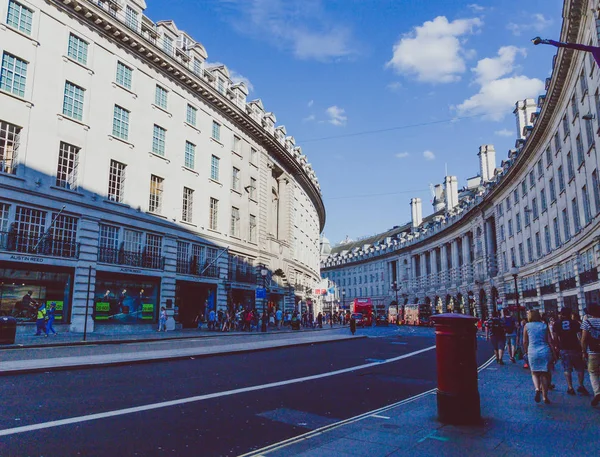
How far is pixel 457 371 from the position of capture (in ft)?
20.7

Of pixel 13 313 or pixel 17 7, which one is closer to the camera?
pixel 13 313

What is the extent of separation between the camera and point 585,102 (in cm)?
2616

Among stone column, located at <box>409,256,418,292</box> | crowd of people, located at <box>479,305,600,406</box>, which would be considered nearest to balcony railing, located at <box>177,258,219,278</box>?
crowd of people, located at <box>479,305,600,406</box>

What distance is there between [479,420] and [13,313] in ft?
72.3

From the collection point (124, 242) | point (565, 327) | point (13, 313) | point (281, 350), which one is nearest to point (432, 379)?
point (565, 327)

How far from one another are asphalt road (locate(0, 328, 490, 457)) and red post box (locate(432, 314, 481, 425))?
1649 millimetres

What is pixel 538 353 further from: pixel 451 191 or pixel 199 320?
pixel 451 191

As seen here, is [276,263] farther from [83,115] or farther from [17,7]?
[17,7]

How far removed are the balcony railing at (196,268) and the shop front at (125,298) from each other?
100 inches

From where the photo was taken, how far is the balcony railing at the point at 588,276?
26300 millimetres

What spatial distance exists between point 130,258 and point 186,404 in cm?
2174

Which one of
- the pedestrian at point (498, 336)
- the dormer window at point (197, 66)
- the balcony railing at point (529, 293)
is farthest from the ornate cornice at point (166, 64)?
the balcony railing at point (529, 293)

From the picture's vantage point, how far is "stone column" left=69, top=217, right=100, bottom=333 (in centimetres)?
2356

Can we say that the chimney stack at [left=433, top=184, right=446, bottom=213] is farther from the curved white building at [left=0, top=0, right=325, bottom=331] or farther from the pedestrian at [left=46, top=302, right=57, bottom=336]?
the pedestrian at [left=46, top=302, right=57, bottom=336]
